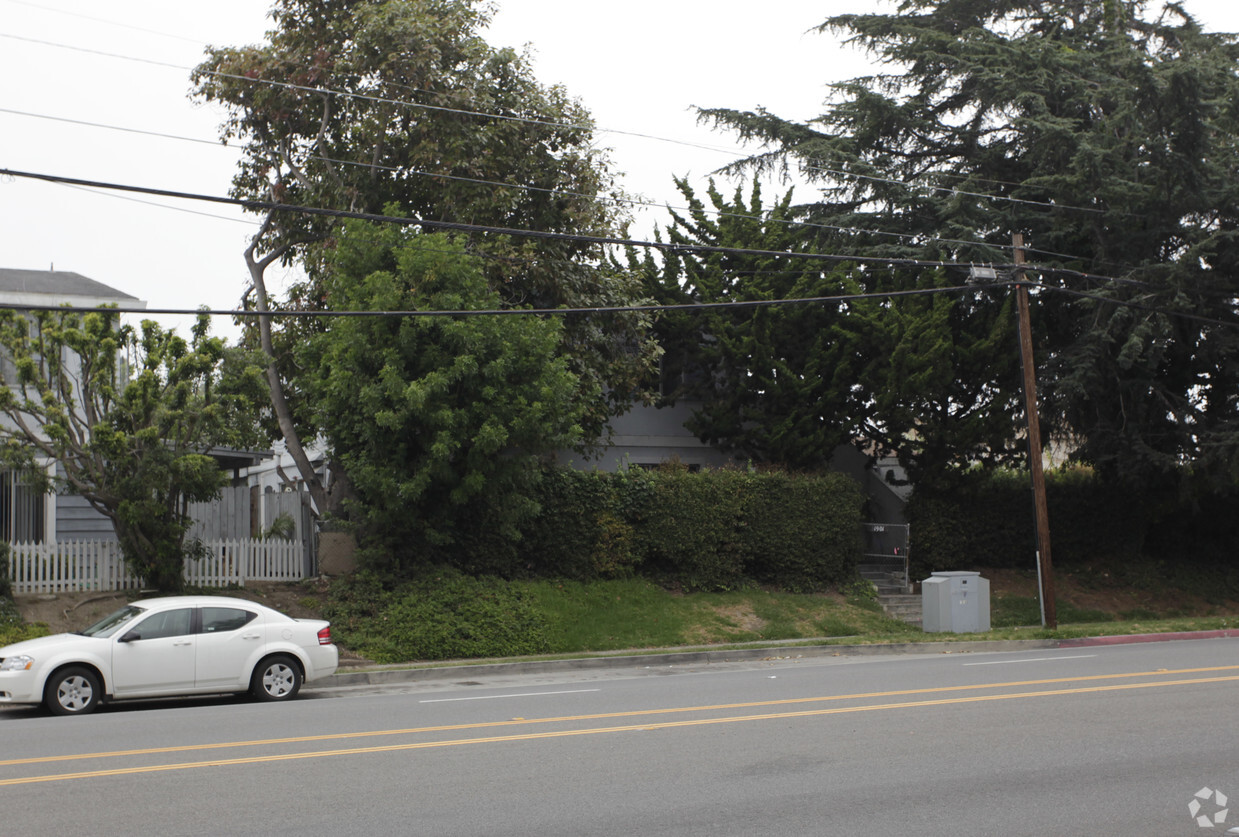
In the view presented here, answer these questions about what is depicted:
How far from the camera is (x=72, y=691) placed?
40.6ft

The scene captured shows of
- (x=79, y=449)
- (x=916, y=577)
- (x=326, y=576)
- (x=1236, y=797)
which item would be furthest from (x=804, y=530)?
(x=1236, y=797)

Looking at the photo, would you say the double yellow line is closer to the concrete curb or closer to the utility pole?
the concrete curb

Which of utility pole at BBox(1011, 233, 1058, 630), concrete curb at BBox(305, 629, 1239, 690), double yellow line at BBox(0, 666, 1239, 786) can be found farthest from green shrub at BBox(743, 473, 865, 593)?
double yellow line at BBox(0, 666, 1239, 786)

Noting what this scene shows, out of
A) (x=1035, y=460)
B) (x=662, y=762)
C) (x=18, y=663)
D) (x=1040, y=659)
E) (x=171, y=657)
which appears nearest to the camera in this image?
(x=662, y=762)

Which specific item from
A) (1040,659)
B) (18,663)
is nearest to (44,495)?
(18,663)

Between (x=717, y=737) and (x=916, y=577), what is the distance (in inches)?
748

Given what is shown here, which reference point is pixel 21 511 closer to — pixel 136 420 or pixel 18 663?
pixel 136 420

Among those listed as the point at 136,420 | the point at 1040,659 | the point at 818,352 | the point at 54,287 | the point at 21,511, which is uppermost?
the point at 54,287

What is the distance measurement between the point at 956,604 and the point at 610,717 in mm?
12336

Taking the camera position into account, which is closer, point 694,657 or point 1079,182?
point 694,657

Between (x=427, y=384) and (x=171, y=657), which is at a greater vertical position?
(x=427, y=384)

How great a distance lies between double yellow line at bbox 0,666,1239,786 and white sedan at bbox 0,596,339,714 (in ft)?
12.3

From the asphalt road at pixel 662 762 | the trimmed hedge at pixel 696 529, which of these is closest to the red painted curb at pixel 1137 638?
the trimmed hedge at pixel 696 529

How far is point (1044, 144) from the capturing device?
82.9 feet
